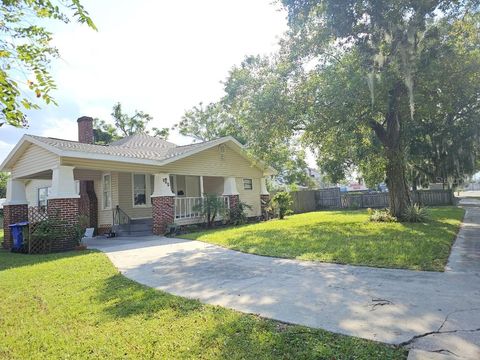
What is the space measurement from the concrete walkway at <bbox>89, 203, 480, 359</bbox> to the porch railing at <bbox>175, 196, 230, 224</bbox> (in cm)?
683

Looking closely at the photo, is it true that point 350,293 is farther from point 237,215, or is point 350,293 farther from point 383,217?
point 237,215

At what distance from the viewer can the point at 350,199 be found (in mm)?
24500

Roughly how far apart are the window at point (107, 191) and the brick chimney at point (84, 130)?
2748 mm

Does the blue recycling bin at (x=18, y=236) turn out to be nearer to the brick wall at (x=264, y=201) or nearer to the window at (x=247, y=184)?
the window at (x=247, y=184)

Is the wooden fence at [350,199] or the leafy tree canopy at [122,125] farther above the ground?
the leafy tree canopy at [122,125]

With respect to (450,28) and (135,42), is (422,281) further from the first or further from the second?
(450,28)

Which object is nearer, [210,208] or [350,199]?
[210,208]

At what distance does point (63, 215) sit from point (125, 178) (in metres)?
4.68

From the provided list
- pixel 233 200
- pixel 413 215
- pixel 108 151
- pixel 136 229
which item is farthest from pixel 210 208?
pixel 413 215

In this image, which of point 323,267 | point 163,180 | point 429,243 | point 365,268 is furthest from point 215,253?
point 163,180

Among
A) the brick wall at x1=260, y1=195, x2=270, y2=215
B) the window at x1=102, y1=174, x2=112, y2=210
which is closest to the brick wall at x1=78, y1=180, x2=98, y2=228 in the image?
the window at x1=102, y1=174, x2=112, y2=210

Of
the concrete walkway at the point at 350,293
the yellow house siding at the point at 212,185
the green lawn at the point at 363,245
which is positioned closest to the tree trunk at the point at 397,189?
the green lawn at the point at 363,245

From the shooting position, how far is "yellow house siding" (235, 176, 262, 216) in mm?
18719

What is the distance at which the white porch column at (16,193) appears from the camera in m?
13.6
